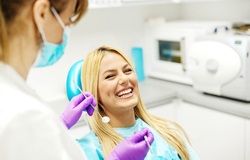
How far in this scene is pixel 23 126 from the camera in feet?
2.45

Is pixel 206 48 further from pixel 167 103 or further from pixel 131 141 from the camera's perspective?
pixel 131 141

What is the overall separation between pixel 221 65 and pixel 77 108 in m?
1.09

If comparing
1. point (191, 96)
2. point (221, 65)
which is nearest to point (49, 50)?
point (221, 65)

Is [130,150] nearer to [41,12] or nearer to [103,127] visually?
[103,127]

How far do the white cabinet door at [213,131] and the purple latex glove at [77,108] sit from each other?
3.43 feet

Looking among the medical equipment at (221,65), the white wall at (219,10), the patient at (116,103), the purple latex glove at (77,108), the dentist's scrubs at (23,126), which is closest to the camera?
the dentist's scrubs at (23,126)

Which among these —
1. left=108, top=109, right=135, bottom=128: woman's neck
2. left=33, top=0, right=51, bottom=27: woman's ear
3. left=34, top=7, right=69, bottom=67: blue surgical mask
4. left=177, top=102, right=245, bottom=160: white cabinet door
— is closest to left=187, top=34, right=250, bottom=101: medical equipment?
left=177, top=102, right=245, bottom=160: white cabinet door

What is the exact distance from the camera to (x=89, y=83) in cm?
155

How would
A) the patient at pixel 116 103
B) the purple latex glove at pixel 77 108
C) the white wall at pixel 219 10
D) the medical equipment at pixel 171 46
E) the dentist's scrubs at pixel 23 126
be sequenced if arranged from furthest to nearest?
the white wall at pixel 219 10 → the medical equipment at pixel 171 46 → the patient at pixel 116 103 → the purple latex glove at pixel 77 108 → the dentist's scrubs at pixel 23 126

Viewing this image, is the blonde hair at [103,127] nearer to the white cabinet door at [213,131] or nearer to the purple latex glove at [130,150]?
the purple latex glove at [130,150]

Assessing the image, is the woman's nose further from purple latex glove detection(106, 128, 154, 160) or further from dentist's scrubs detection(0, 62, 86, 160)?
dentist's scrubs detection(0, 62, 86, 160)

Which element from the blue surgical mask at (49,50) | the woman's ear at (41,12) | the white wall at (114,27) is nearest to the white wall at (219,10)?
the white wall at (114,27)

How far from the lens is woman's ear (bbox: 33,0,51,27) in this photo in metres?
0.81

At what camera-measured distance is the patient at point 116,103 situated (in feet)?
4.98
